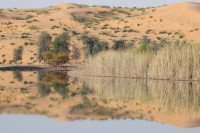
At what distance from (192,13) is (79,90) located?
51.4 meters

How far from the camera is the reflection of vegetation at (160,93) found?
12.8 m

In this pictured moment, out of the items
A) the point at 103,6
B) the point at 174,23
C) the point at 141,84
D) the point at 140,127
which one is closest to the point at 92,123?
the point at 140,127

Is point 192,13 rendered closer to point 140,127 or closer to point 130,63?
point 130,63

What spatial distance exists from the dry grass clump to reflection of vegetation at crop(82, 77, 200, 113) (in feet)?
2.68

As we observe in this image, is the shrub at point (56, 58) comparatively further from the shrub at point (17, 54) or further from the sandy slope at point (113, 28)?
the shrub at point (17, 54)

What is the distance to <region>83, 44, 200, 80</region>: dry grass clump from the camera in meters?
19.8

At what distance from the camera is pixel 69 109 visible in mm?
11789

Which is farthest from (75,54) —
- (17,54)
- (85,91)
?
(85,91)

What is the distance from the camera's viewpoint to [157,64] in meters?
20.4

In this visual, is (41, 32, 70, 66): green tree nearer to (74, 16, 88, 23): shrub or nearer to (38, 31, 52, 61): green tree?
(38, 31, 52, 61): green tree

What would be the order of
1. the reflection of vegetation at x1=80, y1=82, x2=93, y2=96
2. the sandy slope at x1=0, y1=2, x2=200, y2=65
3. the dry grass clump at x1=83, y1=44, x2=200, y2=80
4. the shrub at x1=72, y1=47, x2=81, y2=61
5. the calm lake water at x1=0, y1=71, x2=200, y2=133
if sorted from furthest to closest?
the sandy slope at x1=0, y1=2, x2=200, y2=65 < the shrub at x1=72, y1=47, x2=81, y2=61 < the dry grass clump at x1=83, y1=44, x2=200, y2=80 < the reflection of vegetation at x1=80, y1=82, x2=93, y2=96 < the calm lake water at x1=0, y1=71, x2=200, y2=133

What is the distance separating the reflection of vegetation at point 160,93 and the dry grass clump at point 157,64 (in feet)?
2.68

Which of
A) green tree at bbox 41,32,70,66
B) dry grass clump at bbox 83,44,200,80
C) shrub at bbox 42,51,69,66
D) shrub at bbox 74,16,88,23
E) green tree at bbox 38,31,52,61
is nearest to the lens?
dry grass clump at bbox 83,44,200,80

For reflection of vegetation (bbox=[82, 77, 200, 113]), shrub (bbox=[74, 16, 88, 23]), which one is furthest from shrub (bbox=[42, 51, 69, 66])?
shrub (bbox=[74, 16, 88, 23])
